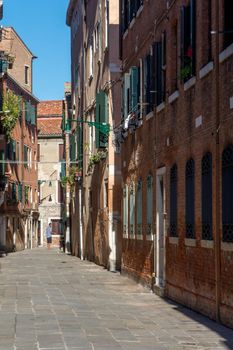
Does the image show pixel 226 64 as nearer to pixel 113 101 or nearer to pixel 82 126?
pixel 113 101

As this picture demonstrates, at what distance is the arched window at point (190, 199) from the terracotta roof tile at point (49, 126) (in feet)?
198

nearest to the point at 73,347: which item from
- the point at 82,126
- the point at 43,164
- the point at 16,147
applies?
the point at 82,126

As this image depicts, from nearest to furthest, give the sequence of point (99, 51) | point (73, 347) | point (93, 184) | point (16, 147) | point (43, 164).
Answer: point (73, 347) → point (99, 51) → point (93, 184) → point (16, 147) → point (43, 164)

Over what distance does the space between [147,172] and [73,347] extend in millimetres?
10181

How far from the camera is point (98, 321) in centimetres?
1317

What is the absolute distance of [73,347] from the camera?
33.8 feet

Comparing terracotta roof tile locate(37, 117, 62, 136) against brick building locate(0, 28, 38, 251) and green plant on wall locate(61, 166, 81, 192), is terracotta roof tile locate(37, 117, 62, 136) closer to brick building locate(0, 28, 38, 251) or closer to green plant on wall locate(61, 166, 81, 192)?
brick building locate(0, 28, 38, 251)

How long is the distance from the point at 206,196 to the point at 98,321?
8.41 feet

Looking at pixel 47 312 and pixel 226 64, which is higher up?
pixel 226 64

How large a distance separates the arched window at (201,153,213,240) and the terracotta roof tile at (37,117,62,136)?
61641 mm

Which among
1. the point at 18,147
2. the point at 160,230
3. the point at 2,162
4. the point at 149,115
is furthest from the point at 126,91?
the point at 18,147

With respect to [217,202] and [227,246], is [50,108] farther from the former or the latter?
[227,246]

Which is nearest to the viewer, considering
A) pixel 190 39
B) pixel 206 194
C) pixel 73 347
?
pixel 73 347

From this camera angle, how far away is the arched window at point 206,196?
44.2 feet
